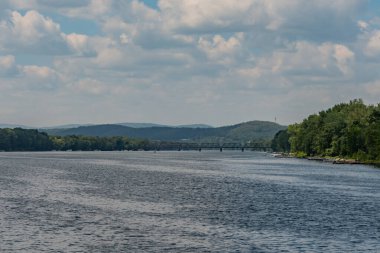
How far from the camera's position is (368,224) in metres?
75.5

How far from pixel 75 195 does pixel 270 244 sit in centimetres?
5614

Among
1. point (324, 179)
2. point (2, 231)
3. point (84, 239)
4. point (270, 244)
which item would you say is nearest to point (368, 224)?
point (270, 244)

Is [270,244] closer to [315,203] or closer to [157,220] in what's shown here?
[157,220]

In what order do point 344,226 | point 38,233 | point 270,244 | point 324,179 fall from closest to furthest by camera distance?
point 270,244 < point 38,233 < point 344,226 < point 324,179

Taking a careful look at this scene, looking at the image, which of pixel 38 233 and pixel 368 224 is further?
pixel 368 224

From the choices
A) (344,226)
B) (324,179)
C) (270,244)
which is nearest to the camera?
(270,244)

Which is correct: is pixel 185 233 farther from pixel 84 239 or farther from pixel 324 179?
pixel 324 179

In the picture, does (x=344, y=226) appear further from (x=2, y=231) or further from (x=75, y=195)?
(x=75, y=195)

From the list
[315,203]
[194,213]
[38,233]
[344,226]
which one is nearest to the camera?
[38,233]

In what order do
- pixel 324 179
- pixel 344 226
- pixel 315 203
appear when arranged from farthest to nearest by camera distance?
pixel 324 179, pixel 315 203, pixel 344 226

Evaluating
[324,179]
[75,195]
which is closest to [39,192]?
[75,195]

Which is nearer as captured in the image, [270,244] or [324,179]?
[270,244]

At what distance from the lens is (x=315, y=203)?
99750 millimetres

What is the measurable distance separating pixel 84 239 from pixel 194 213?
24.7 metres
